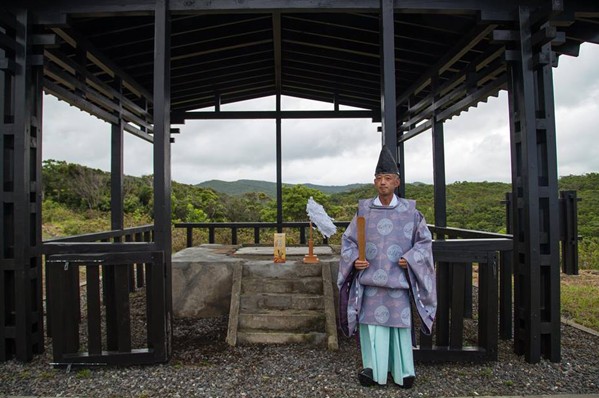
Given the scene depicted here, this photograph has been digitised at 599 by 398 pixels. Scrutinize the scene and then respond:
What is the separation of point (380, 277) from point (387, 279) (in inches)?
1.8

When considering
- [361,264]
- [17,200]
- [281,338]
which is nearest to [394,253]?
[361,264]

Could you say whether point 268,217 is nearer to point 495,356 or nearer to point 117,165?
point 117,165

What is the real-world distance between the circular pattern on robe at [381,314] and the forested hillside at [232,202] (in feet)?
29.6

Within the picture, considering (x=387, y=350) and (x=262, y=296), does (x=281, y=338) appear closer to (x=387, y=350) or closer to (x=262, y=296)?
(x=262, y=296)

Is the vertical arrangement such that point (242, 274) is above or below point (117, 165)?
below

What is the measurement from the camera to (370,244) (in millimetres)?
2994

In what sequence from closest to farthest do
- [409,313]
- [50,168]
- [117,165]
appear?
[409,313]
[117,165]
[50,168]

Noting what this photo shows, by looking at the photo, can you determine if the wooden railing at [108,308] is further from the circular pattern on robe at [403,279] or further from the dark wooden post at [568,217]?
the dark wooden post at [568,217]

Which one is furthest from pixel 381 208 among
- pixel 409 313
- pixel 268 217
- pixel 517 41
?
pixel 268 217

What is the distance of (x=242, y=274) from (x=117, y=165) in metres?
2.63

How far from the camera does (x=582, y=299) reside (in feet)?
19.7

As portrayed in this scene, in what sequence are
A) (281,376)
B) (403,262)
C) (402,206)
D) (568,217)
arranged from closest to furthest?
(403,262) → (402,206) → (281,376) → (568,217)

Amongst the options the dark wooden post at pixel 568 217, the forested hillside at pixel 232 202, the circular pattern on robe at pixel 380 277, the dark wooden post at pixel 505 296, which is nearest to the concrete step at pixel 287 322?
the circular pattern on robe at pixel 380 277

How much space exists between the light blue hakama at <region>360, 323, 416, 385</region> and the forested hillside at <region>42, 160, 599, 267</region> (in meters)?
8.95
